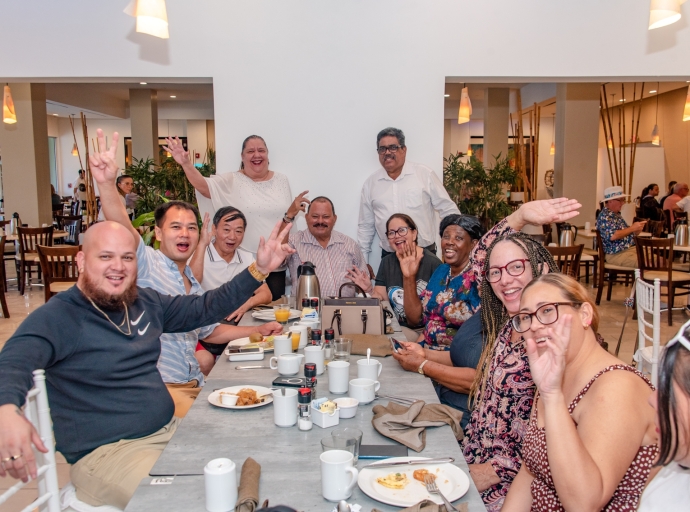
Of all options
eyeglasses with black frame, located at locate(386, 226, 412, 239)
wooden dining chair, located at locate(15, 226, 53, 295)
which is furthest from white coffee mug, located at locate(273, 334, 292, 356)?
wooden dining chair, located at locate(15, 226, 53, 295)

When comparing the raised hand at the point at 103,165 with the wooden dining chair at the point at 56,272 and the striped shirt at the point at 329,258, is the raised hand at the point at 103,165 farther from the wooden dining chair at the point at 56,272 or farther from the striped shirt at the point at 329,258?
the wooden dining chair at the point at 56,272

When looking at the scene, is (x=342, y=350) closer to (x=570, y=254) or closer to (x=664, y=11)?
(x=664, y=11)

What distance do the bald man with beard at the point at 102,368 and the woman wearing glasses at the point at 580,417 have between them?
4.04 ft

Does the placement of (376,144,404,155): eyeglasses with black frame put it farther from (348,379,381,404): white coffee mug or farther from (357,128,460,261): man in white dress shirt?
(348,379,381,404): white coffee mug

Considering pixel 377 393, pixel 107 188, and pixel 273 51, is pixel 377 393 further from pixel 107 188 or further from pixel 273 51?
pixel 273 51

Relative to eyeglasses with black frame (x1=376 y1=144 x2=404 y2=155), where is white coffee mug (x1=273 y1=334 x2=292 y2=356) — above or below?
below

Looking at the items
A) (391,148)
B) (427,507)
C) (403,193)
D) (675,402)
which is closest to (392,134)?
(391,148)

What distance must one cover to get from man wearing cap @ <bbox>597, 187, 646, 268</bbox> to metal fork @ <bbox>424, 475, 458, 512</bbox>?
21.7 feet

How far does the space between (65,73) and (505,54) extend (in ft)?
12.0

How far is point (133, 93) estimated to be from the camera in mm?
11469

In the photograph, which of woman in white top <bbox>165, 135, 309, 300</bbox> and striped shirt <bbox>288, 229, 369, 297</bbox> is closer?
striped shirt <bbox>288, 229, 369, 297</bbox>

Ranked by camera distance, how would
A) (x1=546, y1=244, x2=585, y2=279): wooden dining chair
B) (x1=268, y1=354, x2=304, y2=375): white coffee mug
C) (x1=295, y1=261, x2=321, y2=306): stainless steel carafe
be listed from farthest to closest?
(x1=546, y1=244, x2=585, y2=279): wooden dining chair < (x1=295, y1=261, x2=321, y2=306): stainless steel carafe < (x1=268, y1=354, x2=304, y2=375): white coffee mug

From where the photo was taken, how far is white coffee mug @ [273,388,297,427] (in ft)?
5.94

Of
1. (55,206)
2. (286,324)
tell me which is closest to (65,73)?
(286,324)
